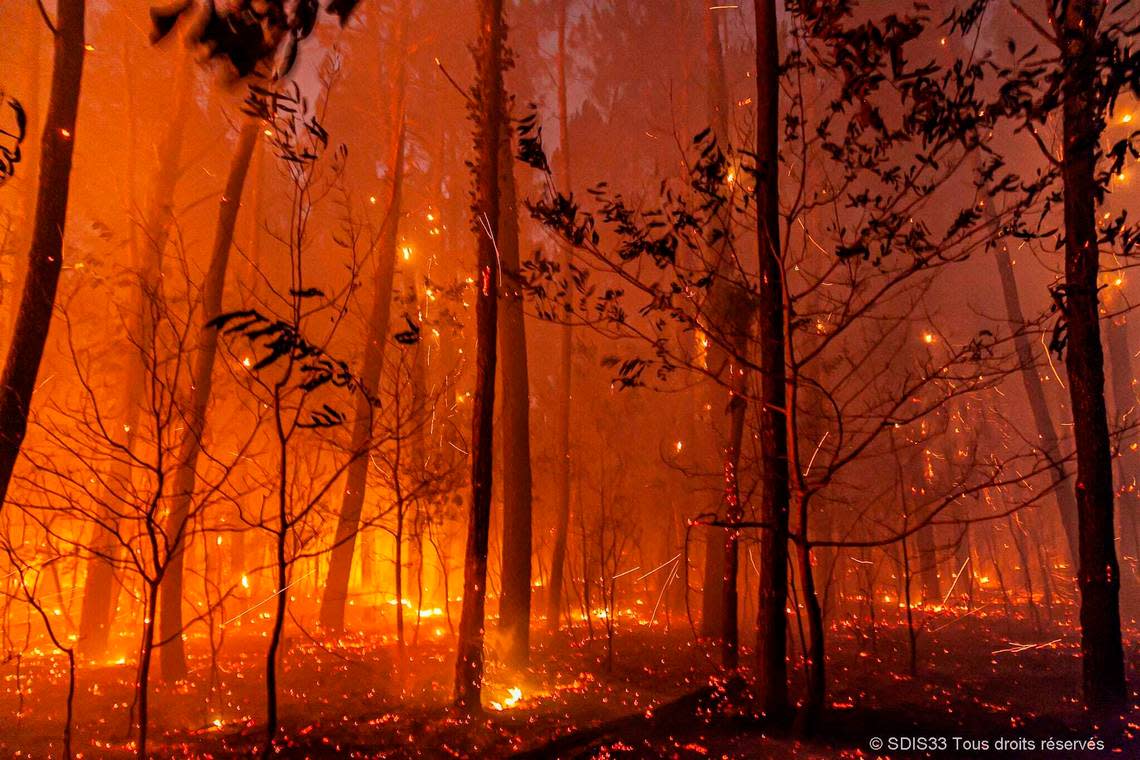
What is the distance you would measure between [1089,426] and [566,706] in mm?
6867

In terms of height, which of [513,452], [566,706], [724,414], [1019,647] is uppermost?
[724,414]

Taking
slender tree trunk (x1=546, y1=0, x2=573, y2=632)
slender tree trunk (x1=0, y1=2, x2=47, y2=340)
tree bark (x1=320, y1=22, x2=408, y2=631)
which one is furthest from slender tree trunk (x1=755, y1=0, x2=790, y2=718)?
slender tree trunk (x1=0, y1=2, x2=47, y2=340)

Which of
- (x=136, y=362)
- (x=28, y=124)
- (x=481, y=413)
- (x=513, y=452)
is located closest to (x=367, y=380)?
(x=136, y=362)

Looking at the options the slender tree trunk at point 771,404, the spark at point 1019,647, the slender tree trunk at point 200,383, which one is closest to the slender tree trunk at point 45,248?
the slender tree trunk at point 200,383

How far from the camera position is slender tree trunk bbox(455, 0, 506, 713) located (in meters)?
8.12

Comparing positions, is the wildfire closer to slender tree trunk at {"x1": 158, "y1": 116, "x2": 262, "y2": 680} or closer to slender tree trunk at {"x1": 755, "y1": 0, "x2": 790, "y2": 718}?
slender tree trunk at {"x1": 755, "y1": 0, "x2": 790, "y2": 718}

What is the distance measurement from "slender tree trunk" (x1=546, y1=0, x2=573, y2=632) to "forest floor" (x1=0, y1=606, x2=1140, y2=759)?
146 centimetres

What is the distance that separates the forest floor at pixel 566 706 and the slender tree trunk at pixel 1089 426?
0.62 m

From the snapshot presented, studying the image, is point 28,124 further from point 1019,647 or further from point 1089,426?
point 1019,647

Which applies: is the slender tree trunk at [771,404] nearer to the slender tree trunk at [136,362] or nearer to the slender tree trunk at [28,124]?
the slender tree trunk at [136,362]

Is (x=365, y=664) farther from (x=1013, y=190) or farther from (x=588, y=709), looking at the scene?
(x=1013, y=190)

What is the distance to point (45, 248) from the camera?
22.4ft

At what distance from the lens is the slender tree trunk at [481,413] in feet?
26.6

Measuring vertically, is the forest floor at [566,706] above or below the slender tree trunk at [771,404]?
below
